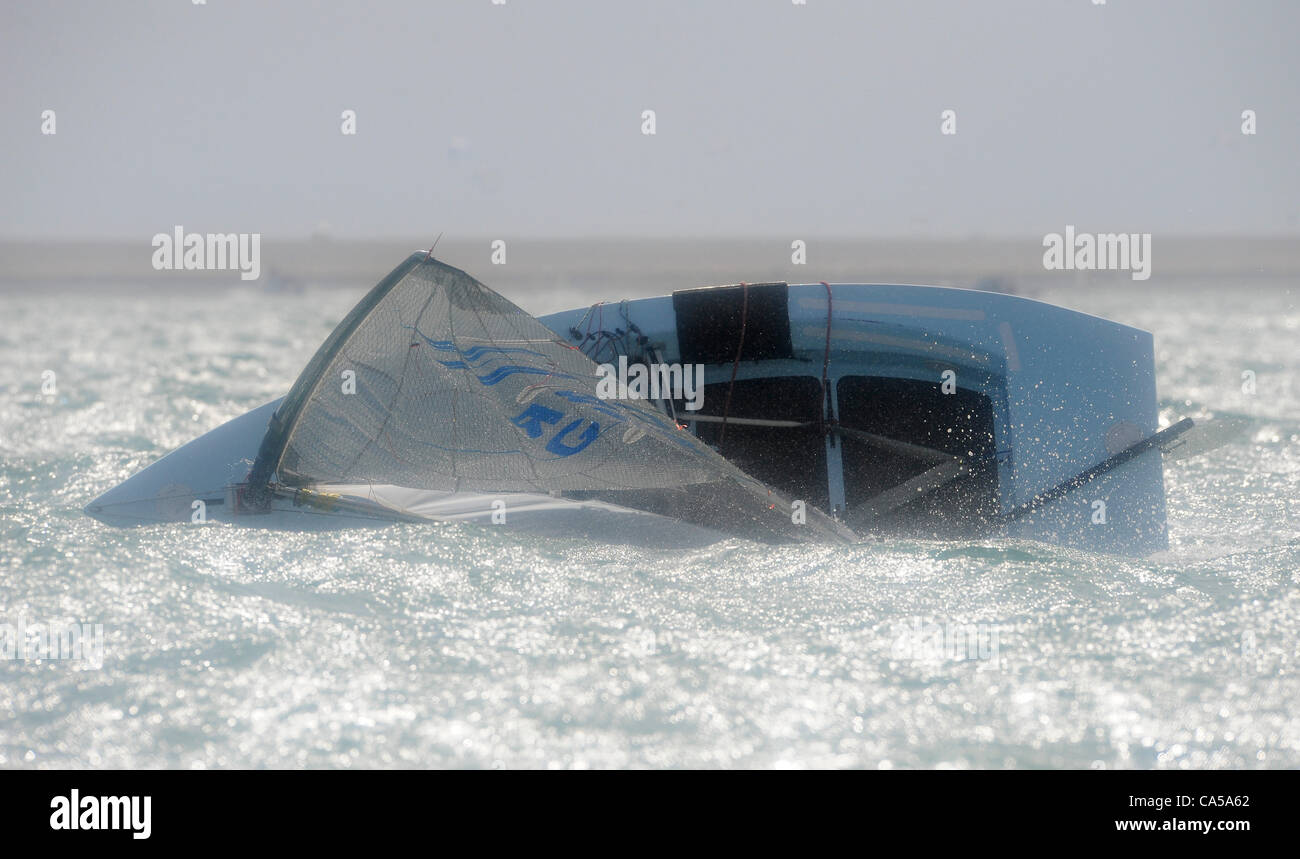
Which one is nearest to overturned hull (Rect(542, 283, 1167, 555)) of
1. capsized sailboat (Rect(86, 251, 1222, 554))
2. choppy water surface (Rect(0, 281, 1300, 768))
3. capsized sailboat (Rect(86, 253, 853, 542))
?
capsized sailboat (Rect(86, 251, 1222, 554))

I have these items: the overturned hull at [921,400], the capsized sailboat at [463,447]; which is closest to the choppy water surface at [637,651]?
the capsized sailboat at [463,447]

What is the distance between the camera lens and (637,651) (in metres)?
3.03

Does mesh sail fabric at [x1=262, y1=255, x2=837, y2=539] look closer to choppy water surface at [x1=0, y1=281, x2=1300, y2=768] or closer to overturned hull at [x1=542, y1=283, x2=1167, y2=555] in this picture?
choppy water surface at [x1=0, y1=281, x2=1300, y2=768]

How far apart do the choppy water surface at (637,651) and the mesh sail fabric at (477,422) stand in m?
0.29

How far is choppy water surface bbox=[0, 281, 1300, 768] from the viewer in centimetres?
253

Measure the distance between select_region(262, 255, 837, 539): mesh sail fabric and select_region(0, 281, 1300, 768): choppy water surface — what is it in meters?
0.29

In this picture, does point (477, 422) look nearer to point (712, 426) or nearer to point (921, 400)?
point (712, 426)

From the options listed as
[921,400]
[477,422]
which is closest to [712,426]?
[921,400]

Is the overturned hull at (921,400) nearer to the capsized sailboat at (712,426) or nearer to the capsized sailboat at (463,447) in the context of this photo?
the capsized sailboat at (712,426)

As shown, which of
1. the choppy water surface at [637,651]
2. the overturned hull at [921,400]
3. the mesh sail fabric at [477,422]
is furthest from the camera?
the overturned hull at [921,400]

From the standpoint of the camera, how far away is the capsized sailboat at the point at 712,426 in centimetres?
392
